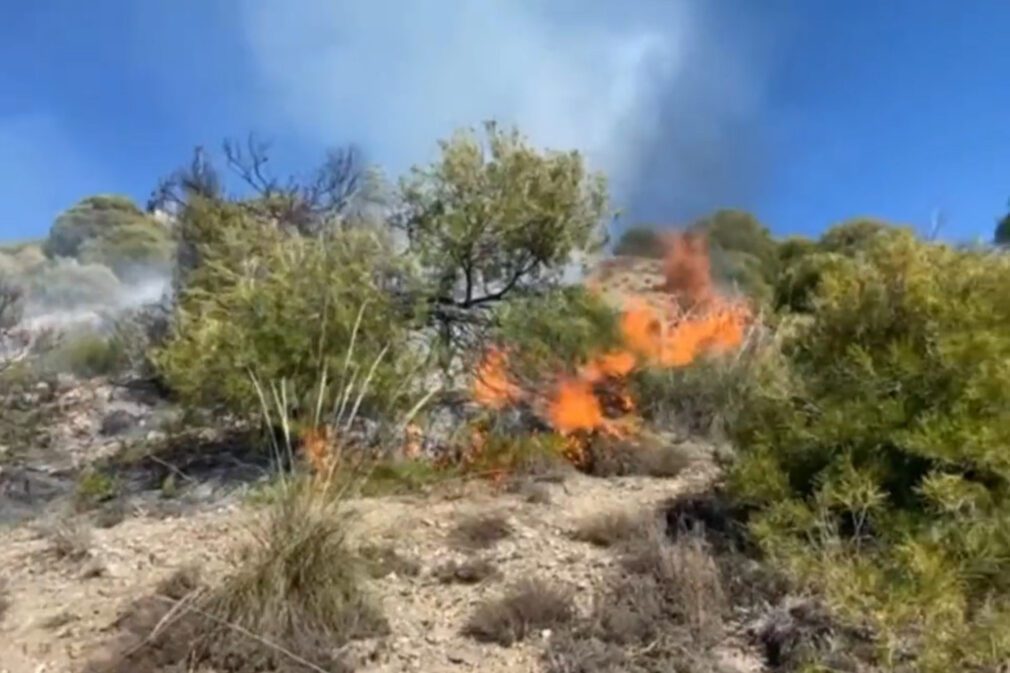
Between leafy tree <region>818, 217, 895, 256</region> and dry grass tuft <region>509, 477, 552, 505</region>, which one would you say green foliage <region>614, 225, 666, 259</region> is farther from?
dry grass tuft <region>509, 477, 552, 505</region>

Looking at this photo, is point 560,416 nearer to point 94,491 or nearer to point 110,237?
point 94,491

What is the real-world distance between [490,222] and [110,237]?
1315 inches

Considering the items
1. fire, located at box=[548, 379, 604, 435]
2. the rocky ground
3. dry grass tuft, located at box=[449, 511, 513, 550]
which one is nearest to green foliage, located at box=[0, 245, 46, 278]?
the rocky ground

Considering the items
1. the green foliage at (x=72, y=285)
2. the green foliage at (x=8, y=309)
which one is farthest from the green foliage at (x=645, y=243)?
the green foliage at (x=72, y=285)

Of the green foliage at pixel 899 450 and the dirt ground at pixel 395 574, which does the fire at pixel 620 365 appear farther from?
the green foliage at pixel 899 450

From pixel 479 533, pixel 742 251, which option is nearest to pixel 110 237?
pixel 742 251

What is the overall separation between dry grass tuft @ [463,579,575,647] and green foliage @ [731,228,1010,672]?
4.10ft

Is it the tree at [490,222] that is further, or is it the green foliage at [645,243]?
the green foliage at [645,243]

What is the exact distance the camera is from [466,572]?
7953mm

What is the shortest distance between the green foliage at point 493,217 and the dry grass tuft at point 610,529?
470 centimetres

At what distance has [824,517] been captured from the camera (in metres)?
6.56

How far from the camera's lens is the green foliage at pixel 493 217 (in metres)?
12.9

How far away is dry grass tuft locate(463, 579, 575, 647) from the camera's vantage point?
23.1ft

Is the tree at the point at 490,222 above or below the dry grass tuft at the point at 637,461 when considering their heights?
above
